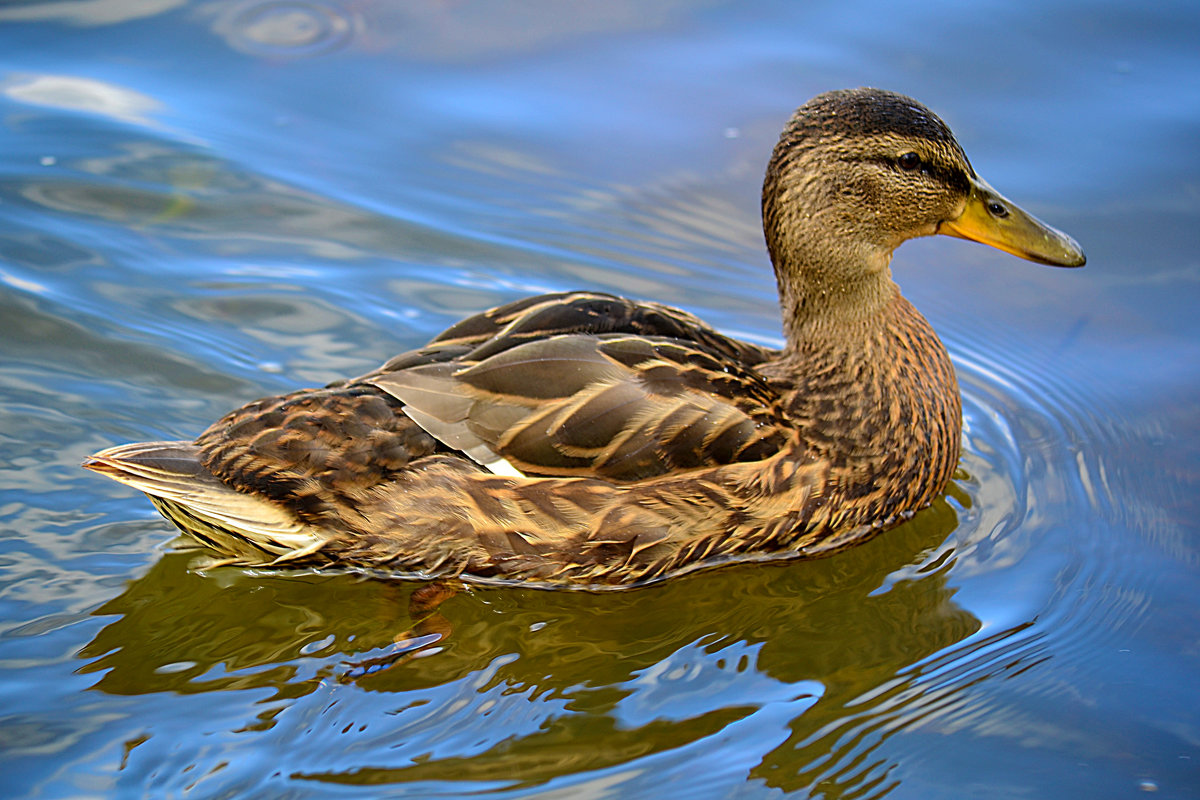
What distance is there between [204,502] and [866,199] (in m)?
2.74

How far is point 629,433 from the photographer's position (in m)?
4.55

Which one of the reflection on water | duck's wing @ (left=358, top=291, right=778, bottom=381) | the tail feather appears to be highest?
duck's wing @ (left=358, top=291, right=778, bottom=381)

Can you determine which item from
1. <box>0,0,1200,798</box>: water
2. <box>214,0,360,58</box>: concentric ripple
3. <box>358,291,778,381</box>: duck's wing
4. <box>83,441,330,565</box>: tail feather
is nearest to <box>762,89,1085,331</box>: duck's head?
<box>358,291,778,381</box>: duck's wing

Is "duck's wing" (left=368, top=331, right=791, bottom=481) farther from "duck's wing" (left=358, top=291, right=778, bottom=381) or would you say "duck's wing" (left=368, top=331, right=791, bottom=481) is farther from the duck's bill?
the duck's bill

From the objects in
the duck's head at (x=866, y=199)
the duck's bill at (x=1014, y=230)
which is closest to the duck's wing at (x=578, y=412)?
the duck's head at (x=866, y=199)

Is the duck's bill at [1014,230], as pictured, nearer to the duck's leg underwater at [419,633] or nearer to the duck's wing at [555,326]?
the duck's wing at [555,326]

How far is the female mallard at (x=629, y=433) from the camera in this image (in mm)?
4527

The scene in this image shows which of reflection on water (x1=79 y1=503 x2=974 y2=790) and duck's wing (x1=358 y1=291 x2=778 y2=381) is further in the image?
duck's wing (x1=358 y1=291 x2=778 y2=381)

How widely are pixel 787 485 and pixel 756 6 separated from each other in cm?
444

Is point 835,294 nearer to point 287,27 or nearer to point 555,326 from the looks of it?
point 555,326

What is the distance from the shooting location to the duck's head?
4.75 metres

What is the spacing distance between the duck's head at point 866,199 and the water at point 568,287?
3.57ft

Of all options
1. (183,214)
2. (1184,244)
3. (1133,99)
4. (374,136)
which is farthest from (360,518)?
(1133,99)

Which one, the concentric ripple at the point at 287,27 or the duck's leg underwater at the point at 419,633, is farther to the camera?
the concentric ripple at the point at 287,27
